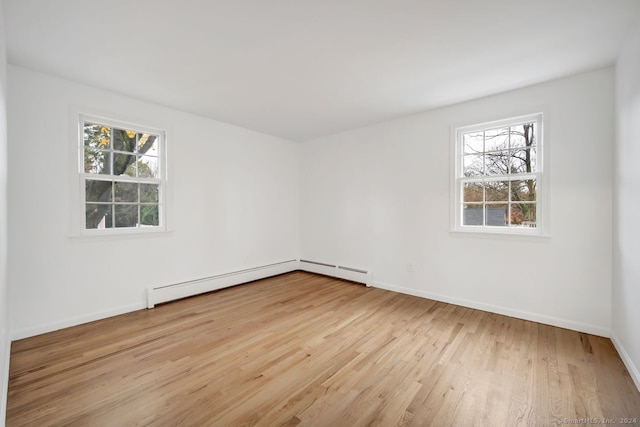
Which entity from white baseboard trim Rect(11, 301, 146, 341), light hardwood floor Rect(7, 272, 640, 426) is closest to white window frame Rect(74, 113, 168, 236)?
white baseboard trim Rect(11, 301, 146, 341)

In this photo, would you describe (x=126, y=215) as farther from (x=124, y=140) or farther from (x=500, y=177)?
(x=500, y=177)

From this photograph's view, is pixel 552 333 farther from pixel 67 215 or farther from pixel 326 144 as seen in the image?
pixel 67 215

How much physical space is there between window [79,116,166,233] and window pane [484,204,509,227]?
171 inches

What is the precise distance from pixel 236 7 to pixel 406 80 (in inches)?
74.3

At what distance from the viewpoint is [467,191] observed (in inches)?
147

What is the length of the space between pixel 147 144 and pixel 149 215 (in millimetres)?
962

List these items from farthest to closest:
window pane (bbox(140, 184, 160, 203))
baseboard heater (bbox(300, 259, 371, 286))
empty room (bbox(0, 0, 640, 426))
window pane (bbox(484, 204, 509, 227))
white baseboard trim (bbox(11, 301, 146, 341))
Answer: baseboard heater (bbox(300, 259, 371, 286)), window pane (bbox(140, 184, 160, 203)), window pane (bbox(484, 204, 509, 227)), white baseboard trim (bbox(11, 301, 146, 341)), empty room (bbox(0, 0, 640, 426))

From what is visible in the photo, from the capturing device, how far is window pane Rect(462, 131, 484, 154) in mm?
3627

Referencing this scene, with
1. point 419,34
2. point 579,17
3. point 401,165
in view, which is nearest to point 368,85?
point 419,34

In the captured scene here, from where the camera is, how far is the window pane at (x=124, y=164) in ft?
11.4

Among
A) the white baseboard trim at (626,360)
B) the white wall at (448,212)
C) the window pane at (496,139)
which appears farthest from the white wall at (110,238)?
the white baseboard trim at (626,360)

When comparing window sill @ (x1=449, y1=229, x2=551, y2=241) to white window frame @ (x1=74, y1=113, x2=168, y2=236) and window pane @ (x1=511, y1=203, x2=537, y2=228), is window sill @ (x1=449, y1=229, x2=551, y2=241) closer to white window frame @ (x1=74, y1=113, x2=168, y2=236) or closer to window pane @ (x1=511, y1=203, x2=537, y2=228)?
window pane @ (x1=511, y1=203, x2=537, y2=228)

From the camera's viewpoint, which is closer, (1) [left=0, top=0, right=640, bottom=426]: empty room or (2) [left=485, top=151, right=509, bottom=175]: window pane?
(1) [left=0, top=0, right=640, bottom=426]: empty room

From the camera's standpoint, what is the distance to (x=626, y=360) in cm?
228
